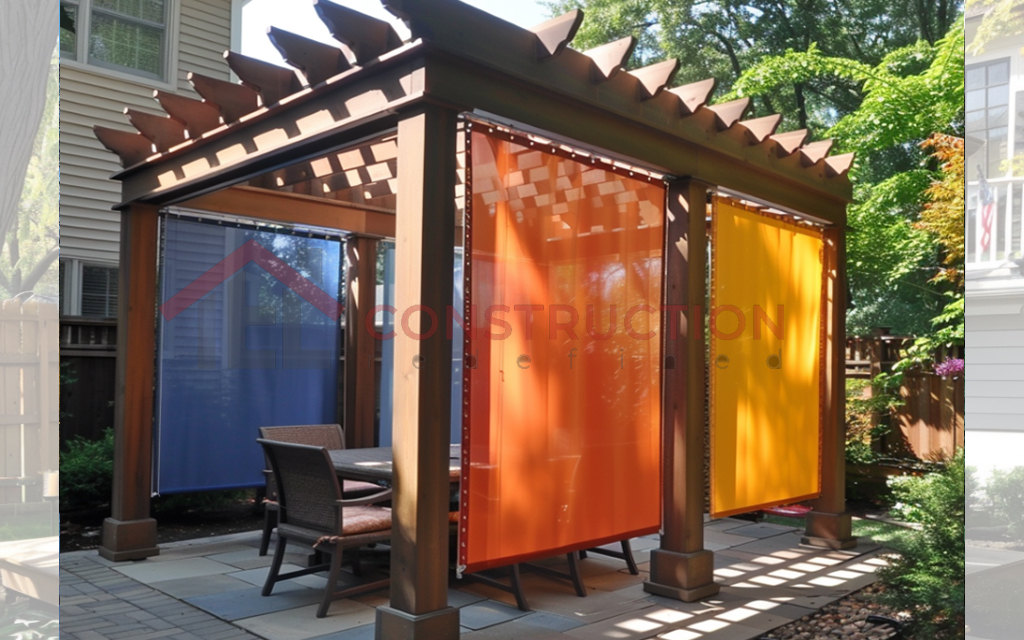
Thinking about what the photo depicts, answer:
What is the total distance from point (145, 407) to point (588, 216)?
354 centimetres

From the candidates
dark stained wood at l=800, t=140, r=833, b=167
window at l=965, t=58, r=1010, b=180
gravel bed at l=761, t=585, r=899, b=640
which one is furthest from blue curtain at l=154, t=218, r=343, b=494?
window at l=965, t=58, r=1010, b=180

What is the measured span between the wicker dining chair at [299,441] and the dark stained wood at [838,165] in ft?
13.7

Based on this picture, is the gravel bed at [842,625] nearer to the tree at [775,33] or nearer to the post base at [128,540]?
the post base at [128,540]

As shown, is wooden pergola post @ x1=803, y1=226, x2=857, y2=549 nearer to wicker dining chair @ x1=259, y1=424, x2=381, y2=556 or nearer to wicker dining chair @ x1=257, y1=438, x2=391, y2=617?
wicker dining chair @ x1=259, y1=424, x2=381, y2=556

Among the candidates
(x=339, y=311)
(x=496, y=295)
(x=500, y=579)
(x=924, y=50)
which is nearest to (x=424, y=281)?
(x=496, y=295)

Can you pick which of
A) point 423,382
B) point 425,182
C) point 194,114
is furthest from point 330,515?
point 194,114

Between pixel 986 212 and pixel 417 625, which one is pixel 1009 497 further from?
pixel 417 625

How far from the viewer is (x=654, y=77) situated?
180 inches

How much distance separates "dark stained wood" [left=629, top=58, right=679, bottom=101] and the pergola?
1 cm

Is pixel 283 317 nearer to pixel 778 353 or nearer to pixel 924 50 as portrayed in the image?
pixel 778 353

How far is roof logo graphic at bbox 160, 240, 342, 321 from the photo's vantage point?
642 centimetres

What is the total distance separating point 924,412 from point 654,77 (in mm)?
5756

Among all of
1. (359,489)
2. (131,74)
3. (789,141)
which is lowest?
(359,489)

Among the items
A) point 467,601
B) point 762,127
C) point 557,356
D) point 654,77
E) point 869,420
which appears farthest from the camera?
point 869,420
